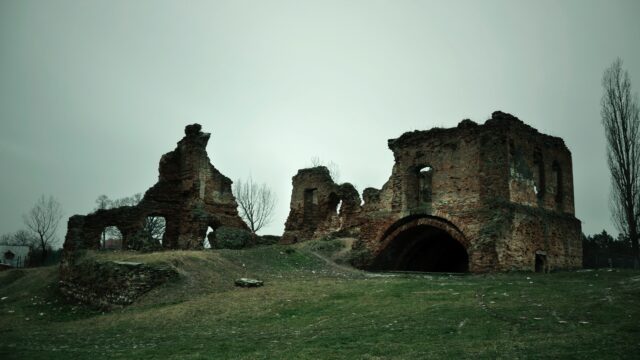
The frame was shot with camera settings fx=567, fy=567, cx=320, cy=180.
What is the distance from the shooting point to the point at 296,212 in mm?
31422

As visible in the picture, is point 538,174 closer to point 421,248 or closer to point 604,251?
point 421,248

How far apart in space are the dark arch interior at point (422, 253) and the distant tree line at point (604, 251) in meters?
8.88

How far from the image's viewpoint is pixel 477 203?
19984 mm

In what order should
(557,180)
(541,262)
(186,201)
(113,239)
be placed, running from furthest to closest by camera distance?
(113,239), (186,201), (557,180), (541,262)

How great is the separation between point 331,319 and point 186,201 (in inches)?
669

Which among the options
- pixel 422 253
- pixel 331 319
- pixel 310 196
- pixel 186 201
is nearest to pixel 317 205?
pixel 310 196

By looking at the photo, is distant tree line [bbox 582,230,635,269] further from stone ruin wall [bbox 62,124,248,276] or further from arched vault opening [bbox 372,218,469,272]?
stone ruin wall [bbox 62,124,248,276]

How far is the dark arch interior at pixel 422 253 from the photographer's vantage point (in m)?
22.6

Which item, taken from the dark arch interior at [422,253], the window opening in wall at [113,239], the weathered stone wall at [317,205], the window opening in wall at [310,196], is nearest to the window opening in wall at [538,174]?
the dark arch interior at [422,253]

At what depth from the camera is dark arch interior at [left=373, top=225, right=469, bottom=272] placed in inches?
889

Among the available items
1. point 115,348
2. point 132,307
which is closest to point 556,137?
point 132,307

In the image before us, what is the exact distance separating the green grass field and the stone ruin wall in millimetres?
6879

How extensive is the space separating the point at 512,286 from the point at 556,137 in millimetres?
10837

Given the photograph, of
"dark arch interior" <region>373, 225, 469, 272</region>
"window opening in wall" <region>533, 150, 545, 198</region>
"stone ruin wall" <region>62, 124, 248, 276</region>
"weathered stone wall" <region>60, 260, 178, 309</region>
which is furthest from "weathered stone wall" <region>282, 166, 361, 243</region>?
"weathered stone wall" <region>60, 260, 178, 309</region>
